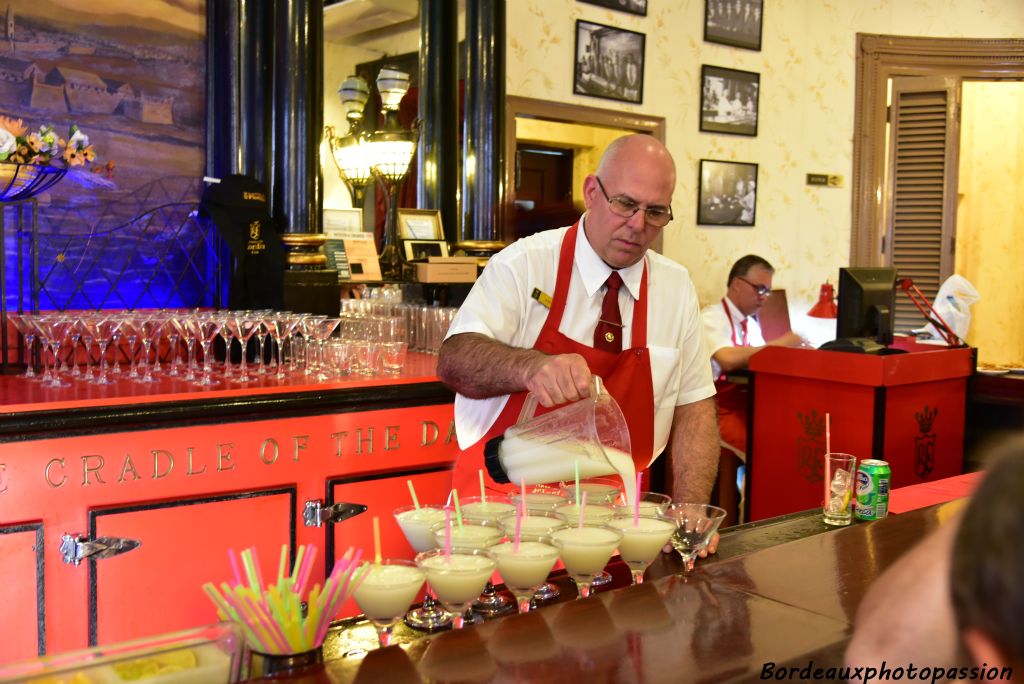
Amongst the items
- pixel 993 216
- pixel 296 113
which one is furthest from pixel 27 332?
pixel 993 216

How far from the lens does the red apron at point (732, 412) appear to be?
18.0ft

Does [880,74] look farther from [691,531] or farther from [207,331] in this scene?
[691,531]

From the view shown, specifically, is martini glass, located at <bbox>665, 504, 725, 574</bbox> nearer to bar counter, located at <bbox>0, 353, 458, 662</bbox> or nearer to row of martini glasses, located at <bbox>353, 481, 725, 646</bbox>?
row of martini glasses, located at <bbox>353, 481, 725, 646</bbox>

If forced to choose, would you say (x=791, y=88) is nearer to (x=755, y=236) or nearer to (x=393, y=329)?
(x=755, y=236)

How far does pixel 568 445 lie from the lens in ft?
6.36

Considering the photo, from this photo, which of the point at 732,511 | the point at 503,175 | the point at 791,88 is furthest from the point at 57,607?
the point at 791,88

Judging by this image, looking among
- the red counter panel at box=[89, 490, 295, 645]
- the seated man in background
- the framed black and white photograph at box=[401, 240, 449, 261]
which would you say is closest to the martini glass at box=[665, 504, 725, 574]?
the seated man in background

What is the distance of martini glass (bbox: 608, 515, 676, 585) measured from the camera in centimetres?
185

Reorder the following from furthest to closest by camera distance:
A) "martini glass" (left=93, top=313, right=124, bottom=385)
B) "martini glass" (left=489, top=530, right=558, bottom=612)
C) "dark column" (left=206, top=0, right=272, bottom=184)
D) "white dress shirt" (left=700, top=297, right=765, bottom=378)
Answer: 1. "white dress shirt" (left=700, top=297, right=765, bottom=378)
2. "dark column" (left=206, top=0, right=272, bottom=184)
3. "martini glass" (left=93, top=313, right=124, bottom=385)
4. "martini glass" (left=489, top=530, right=558, bottom=612)

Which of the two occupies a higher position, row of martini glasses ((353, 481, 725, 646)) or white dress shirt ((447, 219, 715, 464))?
white dress shirt ((447, 219, 715, 464))

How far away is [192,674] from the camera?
1.22 metres

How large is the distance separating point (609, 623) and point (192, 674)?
2.08 ft

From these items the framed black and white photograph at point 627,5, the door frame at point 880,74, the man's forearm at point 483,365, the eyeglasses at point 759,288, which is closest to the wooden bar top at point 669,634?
the man's forearm at point 483,365

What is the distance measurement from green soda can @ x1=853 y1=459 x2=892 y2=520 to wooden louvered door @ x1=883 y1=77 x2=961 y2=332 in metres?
5.62
